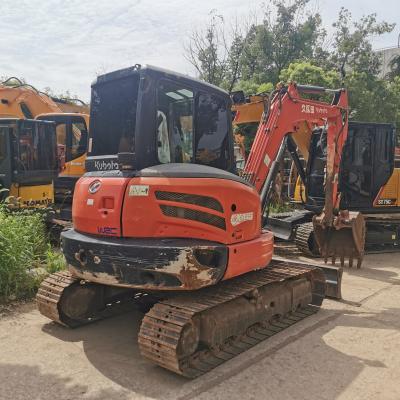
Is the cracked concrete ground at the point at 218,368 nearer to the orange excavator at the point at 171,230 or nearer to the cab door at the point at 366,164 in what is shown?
the orange excavator at the point at 171,230

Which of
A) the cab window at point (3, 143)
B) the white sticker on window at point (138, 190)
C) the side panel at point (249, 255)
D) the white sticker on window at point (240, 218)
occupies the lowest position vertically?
the side panel at point (249, 255)

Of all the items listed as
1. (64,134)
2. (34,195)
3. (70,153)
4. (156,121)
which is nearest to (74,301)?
(156,121)

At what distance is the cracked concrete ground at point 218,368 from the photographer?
3.62 m

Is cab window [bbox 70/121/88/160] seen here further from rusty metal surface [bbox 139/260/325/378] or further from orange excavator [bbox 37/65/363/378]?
rusty metal surface [bbox 139/260/325/378]

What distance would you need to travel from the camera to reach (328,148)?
742cm

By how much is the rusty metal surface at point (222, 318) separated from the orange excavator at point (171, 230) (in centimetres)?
1

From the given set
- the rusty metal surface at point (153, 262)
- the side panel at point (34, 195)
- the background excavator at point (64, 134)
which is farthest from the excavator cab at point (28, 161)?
the rusty metal surface at point (153, 262)

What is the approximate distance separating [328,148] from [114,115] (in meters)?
4.21

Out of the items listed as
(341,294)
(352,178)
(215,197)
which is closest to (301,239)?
(352,178)

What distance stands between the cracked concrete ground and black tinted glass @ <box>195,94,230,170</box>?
74.5 inches

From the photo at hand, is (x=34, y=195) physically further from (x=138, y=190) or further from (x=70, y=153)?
(x=138, y=190)

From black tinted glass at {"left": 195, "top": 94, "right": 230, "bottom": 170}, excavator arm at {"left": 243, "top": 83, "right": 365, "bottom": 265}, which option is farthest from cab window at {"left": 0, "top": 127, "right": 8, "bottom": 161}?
black tinted glass at {"left": 195, "top": 94, "right": 230, "bottom": 170}

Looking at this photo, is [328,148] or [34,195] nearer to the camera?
[328,148]

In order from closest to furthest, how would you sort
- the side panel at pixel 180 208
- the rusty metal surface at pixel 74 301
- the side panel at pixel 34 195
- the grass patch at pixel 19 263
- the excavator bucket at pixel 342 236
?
the side panel at pixel 180 208, the rusty metal surface at pixel 74 301, the grass patch at pixel 19 263, the excavator bucket at pixel 342 236, the side panel at pixel 34 195
